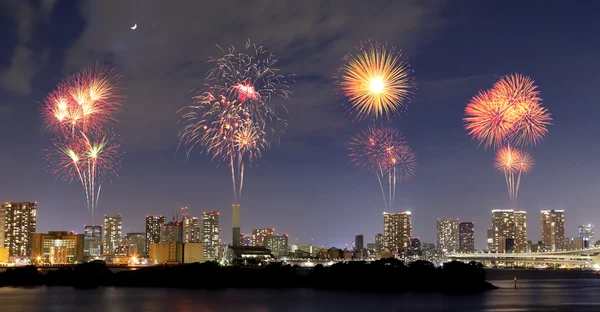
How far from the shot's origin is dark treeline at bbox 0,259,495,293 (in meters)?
121

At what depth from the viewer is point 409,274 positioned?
399 feet

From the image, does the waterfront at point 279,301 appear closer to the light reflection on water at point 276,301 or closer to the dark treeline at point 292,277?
the light reflection on water at point 276,301

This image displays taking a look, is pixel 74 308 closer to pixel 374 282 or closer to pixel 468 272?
pixel 374 282

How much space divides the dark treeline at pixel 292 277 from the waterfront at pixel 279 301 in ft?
31.4

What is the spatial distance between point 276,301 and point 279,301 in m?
0.43

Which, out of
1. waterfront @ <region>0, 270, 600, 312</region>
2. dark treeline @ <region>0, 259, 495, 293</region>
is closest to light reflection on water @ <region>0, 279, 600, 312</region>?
waterfront @ <region>0, 270, 600, 312</region>

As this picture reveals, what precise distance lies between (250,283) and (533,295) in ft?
167

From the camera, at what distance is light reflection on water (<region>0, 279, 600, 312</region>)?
8556cm

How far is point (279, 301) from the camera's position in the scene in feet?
314

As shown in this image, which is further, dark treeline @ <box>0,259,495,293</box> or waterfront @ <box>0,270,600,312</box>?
dark treeline @ <box>0,259,495,293</box>

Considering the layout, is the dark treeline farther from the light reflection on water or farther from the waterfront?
the waterfront

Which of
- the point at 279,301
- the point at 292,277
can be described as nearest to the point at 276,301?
the point at 279,301

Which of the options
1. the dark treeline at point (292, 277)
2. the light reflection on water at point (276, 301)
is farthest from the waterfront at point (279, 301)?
the dark treeline at point (292, 277)

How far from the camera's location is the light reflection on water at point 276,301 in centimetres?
8556
